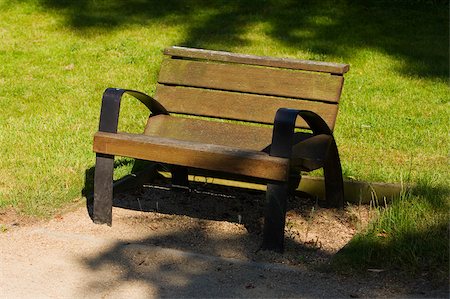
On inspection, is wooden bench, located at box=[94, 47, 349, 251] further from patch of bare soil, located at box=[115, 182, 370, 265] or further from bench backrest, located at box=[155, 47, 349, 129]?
patch of bare soil, located at box=[115, 182, 370, 265]

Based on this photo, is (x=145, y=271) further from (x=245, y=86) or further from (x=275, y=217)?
(x=245, y=86)

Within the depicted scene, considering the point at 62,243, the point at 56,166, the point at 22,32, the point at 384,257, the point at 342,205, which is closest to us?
the point at 384,257

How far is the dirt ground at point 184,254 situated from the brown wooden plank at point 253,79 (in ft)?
2.29

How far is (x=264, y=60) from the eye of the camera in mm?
6164

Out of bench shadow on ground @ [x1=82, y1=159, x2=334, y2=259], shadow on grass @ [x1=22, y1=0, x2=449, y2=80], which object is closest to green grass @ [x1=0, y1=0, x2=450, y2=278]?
shadow on grass @ [x1=22, y1=0, x2=449, y2=80]

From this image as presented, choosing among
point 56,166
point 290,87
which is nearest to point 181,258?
point 290,87

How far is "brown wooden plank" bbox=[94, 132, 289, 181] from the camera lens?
197 inches

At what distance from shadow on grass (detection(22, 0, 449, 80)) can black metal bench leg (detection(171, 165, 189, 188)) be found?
4.19 metres

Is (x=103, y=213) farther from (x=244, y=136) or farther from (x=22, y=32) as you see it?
(x=22, y=32)

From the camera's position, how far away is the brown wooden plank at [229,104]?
6043mm

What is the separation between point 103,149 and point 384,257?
5.44 feet

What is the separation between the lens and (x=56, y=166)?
6723 mm

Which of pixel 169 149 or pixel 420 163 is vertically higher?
pixel 169 149

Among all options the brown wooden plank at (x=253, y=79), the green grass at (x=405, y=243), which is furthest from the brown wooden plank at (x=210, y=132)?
the green grass at (x=405, y=243)
